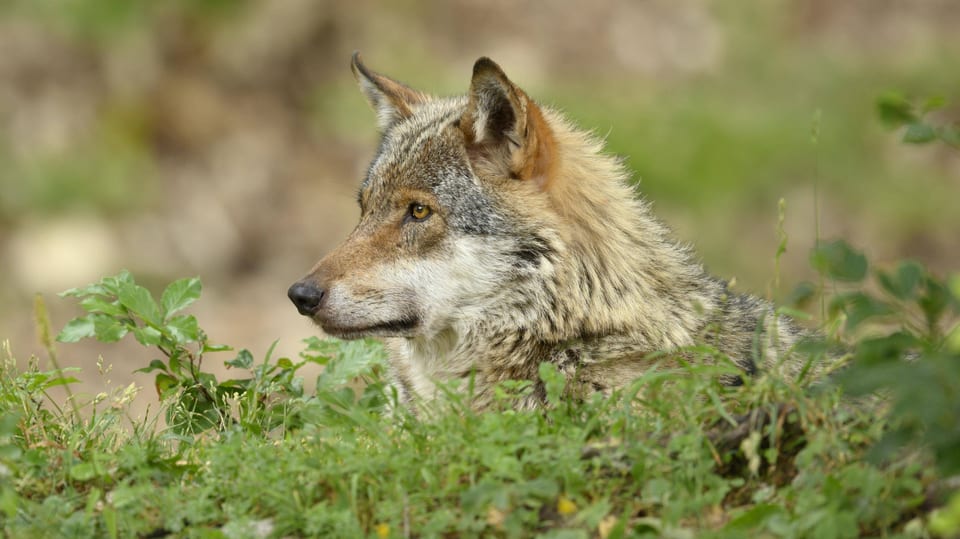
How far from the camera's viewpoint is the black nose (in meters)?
5.18

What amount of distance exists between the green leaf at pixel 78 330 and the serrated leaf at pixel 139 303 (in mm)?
165

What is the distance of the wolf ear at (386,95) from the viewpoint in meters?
6.10

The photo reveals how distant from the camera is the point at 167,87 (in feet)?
45.5

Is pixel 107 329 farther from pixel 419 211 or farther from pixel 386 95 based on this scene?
pixel 386 95

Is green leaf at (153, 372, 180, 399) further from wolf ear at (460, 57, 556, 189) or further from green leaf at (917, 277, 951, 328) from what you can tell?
green leaf at (917, 277, 951, 328)

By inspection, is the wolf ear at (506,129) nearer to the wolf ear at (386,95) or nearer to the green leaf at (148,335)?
the wolf ear at (386,95)

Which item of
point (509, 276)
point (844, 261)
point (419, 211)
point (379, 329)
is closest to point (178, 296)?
point (379, 329)

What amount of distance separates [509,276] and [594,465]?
1.55 m

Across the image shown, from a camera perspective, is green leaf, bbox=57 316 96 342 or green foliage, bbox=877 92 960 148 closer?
green foliage, bbox=877 92 960 148

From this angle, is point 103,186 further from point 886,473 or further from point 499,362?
point 886,473

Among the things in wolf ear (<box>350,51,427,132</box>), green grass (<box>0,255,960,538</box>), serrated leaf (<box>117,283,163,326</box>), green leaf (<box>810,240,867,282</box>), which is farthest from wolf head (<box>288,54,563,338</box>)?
green leaf (<box>810,240,867,282</box>)

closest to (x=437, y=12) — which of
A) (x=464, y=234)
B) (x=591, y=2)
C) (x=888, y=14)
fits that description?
(x=591, y=2)

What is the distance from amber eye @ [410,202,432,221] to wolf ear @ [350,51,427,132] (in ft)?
2.52

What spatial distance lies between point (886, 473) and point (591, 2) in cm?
1354
